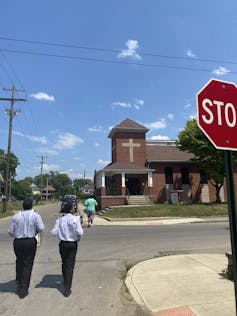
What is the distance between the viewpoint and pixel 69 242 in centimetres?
636

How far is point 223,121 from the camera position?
3.28 m

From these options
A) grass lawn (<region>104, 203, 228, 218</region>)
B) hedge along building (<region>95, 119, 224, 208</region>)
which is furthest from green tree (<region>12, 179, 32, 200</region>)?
grass lawn (<region>104, 203, 228, 218</region>)

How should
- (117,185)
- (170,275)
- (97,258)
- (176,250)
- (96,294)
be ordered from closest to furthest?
(96,294) → (170,275) → (97,258) → (176,250) → (117,185)

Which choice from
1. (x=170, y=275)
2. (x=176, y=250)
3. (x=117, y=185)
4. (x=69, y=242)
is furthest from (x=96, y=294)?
(x=117, y=185)

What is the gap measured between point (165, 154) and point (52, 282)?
104ft

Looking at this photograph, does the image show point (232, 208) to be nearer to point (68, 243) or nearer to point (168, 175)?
point (68, 243)

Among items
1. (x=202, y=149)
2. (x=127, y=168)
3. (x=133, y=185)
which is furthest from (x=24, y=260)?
(x=133, y=185)

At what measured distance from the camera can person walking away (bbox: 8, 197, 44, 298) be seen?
6098 millimetres

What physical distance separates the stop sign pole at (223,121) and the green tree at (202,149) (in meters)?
27.8

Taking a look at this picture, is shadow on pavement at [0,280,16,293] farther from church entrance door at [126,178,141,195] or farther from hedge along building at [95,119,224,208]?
church entrance door at [126,178,141,195]

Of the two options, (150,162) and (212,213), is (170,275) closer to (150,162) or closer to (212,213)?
(212,213)

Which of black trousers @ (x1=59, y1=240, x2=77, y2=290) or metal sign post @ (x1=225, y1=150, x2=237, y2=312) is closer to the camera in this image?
metal sign post @ (x1=225, y1=150, x2=237, y2=312)

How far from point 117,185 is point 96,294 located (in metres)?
29.2

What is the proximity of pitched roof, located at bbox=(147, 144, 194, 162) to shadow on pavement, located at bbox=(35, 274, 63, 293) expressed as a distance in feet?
94.2
